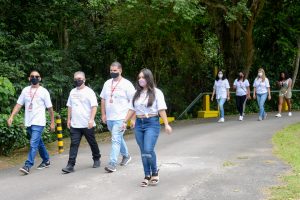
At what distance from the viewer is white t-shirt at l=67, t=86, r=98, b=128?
9062 millimetres

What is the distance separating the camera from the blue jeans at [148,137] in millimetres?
7617

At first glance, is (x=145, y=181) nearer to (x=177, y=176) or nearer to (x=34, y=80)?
(x=177, y=176)

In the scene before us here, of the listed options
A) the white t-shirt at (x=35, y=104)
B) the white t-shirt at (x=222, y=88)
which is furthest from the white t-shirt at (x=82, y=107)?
the white t-shirt at (x=222, y=88)

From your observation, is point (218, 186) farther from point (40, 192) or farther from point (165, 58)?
point (165, 58)

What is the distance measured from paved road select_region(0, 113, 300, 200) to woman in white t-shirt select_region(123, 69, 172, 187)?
0.55 m

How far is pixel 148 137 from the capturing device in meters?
7.63

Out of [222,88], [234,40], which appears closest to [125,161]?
[222,88]

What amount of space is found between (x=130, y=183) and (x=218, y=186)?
1412mm

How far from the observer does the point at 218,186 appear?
7699mm

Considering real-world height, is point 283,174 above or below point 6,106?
below

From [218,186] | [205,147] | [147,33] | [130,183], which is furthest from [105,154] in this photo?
[147,33]

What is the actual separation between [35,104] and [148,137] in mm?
2645

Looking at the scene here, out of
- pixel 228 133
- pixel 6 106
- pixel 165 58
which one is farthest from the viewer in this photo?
pixel 165 58

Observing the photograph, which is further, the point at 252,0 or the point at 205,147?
the point at 252,0
